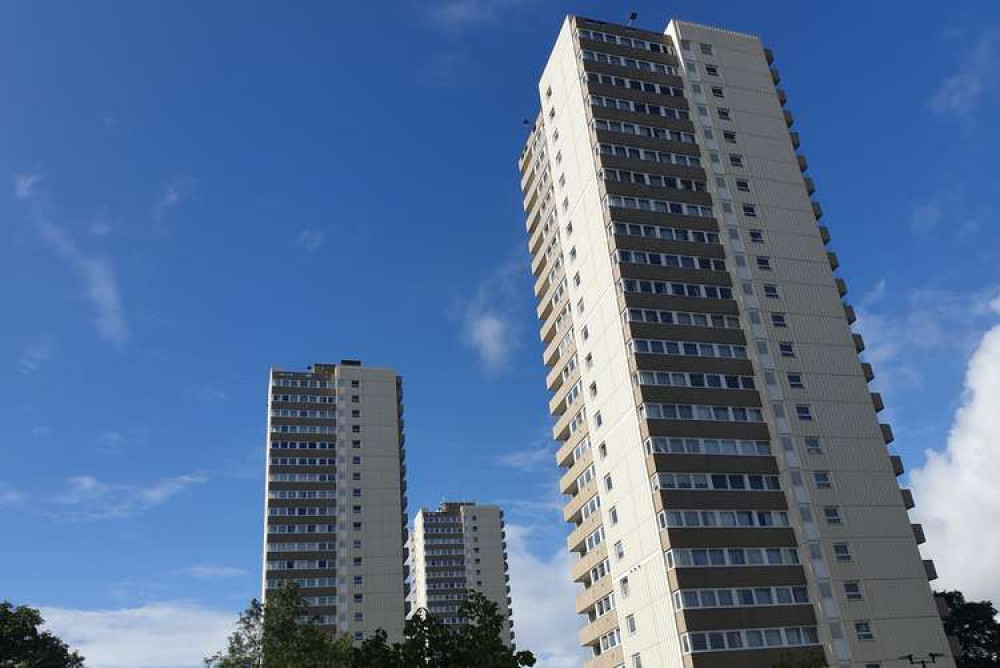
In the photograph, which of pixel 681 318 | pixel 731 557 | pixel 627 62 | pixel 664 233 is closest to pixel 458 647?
pixel 731 557

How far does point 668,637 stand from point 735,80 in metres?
53.0

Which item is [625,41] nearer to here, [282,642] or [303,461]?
[282,642]

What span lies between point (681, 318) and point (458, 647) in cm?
3871

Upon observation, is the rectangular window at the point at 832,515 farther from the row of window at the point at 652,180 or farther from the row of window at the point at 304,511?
the row of window at the point at 304,511

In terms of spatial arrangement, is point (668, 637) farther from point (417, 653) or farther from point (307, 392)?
point (307, 392)

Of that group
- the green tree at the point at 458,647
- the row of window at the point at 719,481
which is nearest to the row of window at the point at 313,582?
the row of window at the point at 719,481

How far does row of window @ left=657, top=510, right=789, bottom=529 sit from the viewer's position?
60344 mm

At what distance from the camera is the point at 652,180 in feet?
250

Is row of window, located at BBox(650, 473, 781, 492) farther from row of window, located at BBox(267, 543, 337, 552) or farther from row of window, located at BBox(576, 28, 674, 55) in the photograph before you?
row of window, located at BBox(267, 543, 337, 552)

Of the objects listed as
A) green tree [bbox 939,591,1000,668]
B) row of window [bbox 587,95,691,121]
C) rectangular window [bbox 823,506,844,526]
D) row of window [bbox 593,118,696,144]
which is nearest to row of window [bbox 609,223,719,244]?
row of window [bbox 593,118,696,144]

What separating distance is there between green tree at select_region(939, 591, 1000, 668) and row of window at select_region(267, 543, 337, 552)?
77.8m

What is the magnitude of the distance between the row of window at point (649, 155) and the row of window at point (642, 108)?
4.31 metres

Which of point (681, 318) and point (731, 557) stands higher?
point (681, 318)

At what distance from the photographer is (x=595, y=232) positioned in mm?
75125
